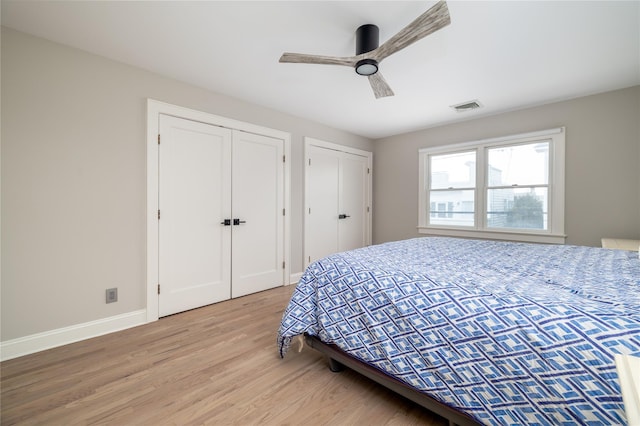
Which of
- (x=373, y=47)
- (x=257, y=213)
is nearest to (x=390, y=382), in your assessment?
(x=373, y=47)

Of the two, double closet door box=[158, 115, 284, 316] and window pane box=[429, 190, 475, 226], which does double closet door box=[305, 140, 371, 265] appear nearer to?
double closet door box=[158, 115, 284, 316]

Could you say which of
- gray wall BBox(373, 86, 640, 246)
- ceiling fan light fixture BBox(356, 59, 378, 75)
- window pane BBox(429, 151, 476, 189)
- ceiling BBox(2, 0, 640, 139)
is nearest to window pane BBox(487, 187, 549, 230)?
gray wall BBox(373, 86, 640, 246)

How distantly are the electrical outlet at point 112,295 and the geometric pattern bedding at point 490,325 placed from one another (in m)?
1.70

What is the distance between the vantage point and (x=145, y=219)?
2.57m

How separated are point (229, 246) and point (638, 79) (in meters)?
4.76

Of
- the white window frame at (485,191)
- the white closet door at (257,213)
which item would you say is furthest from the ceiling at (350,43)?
the white closet door at (257,213)

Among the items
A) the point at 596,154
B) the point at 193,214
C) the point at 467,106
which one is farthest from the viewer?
the point at 467,106

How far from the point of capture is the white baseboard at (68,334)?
1.95 meters

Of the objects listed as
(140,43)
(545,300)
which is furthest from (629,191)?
(140,43)

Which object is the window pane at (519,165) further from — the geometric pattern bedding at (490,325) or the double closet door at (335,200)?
the double closet door at (335,200)

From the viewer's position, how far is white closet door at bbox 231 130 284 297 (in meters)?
3.25

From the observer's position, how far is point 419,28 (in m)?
1.62

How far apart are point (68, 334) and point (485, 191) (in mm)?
5004

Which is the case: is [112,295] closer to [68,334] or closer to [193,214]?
[68,334]
